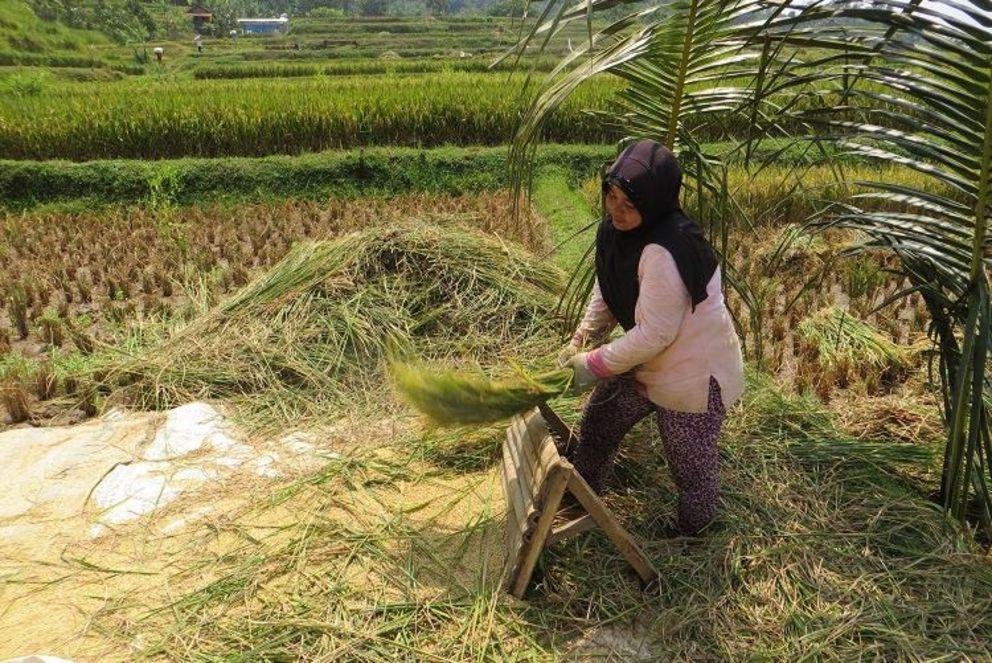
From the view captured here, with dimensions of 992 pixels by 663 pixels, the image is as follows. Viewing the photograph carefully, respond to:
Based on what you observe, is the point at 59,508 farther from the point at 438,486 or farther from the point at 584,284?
the point at 584,284

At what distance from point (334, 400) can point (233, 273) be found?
2.34m

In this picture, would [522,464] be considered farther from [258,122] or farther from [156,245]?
[258,122]

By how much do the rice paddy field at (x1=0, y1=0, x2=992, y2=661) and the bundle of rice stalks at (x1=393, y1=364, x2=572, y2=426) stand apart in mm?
244

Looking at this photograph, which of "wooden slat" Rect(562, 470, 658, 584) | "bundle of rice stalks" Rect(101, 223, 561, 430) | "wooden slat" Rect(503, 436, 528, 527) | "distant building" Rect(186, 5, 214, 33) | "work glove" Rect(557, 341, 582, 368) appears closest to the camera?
"wooden slat" Rect(562, 470, 658, 584)

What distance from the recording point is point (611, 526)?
2062 millimetres

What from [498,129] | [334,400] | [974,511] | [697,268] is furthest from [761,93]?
[498,129]

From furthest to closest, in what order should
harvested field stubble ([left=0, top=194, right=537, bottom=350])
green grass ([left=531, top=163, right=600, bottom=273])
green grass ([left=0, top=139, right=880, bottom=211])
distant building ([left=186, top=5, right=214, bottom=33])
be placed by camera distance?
1. distant building ([left=186, top=5, right=214, bottom=33])
2. green grass ([left=0, top=139, right=880, bottom=211])
3. green grass ([left=531, top=163, right=600, bottom=273])
4. harvested field stubble ([left=0, top=194, right=537, bottom=350])

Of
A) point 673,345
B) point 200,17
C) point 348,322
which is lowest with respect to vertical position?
point 348,322

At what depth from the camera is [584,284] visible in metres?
2.85

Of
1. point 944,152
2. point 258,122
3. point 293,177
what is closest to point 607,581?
point 944,152

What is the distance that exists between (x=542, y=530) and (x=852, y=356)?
247 cm

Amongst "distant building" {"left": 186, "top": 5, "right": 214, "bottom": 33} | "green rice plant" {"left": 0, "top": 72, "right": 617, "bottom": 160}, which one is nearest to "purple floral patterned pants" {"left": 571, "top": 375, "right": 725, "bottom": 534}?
"green rice plant" {"left": 0, "top": 72, "right": 617, "bottom": 160}

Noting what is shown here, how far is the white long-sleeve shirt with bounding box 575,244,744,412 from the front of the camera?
190 cm

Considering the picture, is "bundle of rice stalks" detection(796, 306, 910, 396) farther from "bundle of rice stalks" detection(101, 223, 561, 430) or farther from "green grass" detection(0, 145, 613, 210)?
"green grass" detection(0, 145, 613, 210)
